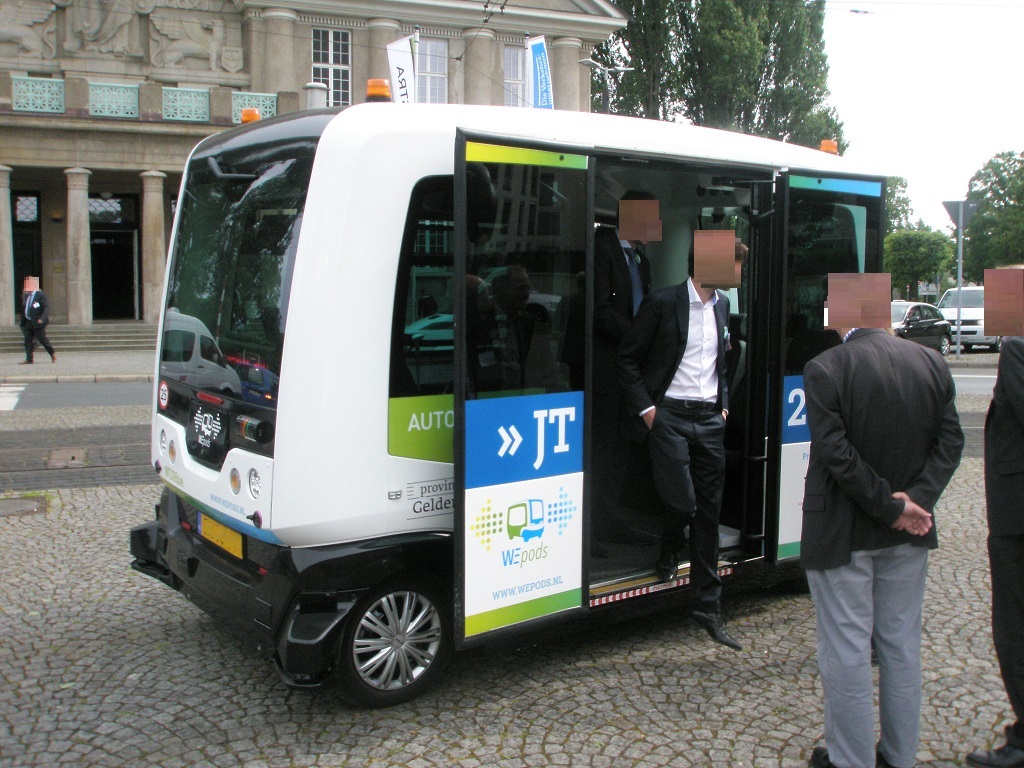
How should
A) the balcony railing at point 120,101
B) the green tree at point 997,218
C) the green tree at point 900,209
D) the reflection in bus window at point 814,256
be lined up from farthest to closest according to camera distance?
the green tree at point 900,209, the green tree at point 997,218, the balcony railing at point 120,101, the reflection in bus window at point 814,256

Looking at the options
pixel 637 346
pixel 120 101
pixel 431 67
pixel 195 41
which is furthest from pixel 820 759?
pixel 431 67

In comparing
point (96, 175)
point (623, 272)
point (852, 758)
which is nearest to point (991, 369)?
point (623, 272)

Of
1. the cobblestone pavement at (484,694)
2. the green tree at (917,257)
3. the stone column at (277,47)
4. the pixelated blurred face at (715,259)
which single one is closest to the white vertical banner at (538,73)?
the pixelated blurred face at (715,259)

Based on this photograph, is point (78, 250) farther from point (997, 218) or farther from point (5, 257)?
point (997, 218)

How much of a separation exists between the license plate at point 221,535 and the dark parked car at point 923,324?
944 inches

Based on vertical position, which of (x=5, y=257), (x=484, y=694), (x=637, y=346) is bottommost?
(x=484, y=694)

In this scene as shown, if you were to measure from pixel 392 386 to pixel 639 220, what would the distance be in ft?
6.26

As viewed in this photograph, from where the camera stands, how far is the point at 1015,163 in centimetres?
7144

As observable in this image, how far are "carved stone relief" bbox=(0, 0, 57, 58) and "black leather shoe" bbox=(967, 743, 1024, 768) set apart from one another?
33773 mm

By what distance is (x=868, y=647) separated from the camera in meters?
3.25

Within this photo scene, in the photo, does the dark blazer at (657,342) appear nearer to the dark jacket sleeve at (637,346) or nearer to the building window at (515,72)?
the dark jacket sleeve at (637,346)

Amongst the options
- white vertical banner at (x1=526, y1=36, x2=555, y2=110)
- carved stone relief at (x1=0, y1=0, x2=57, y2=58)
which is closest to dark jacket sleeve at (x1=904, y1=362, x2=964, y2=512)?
white vertical banner at (x1=526, y1=36, x2=555, y2=110)

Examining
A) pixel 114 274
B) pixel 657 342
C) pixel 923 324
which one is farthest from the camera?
pixel 114 274

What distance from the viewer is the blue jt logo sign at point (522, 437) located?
3902 mm
